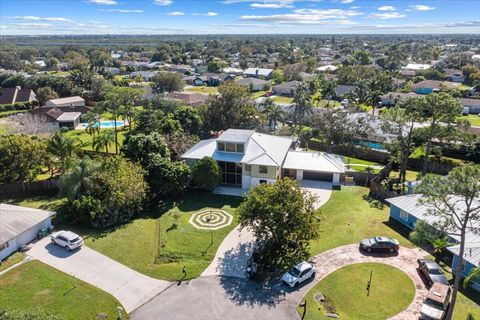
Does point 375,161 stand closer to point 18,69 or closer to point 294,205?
point 294,205

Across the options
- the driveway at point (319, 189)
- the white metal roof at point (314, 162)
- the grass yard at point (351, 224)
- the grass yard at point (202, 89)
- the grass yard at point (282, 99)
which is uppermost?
the grass yard at point (202, 89)

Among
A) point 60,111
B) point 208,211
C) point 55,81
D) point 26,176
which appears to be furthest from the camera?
point 55,81

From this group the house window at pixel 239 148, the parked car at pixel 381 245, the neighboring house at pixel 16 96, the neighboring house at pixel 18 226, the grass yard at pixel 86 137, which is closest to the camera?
the neighboring house at pixel 18 226

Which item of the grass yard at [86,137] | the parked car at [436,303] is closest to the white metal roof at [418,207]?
the parked car at [436,303]

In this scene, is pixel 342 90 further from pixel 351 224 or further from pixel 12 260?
pixel 12 260

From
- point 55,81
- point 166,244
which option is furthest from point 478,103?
Answer: point 55,81

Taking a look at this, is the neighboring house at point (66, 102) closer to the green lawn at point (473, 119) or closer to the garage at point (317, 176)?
the garage at point (317, 176)

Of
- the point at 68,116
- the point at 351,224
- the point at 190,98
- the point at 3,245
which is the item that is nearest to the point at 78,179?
the point at 3,245

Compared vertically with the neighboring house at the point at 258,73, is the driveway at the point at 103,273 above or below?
below
